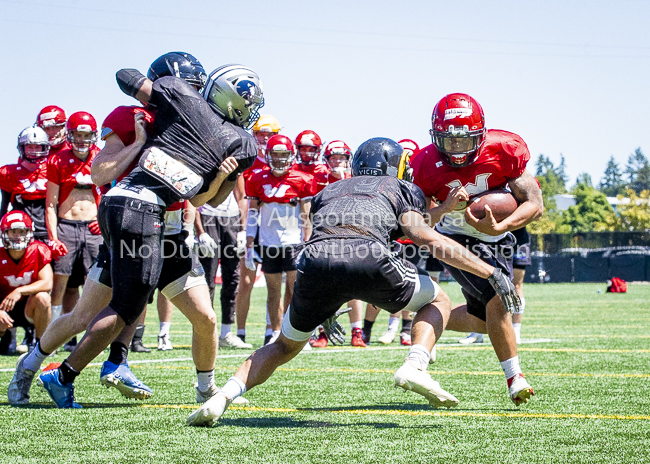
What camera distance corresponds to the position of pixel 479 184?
473cm

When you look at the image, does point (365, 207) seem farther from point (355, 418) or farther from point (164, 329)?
point (164, 329)

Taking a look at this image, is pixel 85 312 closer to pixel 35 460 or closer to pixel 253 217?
pixel 35 460

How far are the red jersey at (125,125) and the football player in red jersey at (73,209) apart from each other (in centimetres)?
286

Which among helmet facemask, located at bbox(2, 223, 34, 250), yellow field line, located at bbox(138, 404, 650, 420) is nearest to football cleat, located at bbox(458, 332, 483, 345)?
yellow field line, located at bbox(138, 404, 650, 420)

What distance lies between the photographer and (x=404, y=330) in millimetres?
8367

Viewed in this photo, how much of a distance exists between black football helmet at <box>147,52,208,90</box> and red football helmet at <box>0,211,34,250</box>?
3304 mm

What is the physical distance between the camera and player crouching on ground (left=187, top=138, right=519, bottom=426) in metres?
3.71

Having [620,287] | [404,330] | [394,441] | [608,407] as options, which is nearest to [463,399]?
[608,407]

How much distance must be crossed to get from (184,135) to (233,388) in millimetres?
1293

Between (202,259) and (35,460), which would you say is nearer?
(35,460)

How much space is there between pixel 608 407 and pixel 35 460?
2878 millimetres

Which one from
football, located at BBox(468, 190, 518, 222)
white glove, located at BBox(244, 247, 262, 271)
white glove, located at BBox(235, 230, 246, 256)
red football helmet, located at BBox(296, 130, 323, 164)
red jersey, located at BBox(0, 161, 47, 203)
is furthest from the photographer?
red football helmet, located at BBox(296, 130, 323, 164)

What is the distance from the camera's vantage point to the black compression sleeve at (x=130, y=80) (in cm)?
412

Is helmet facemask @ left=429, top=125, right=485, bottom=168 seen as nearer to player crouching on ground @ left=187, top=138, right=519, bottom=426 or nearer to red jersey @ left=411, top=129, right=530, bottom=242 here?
red jersey @ left=411, top=129, right=530, bottom=242
